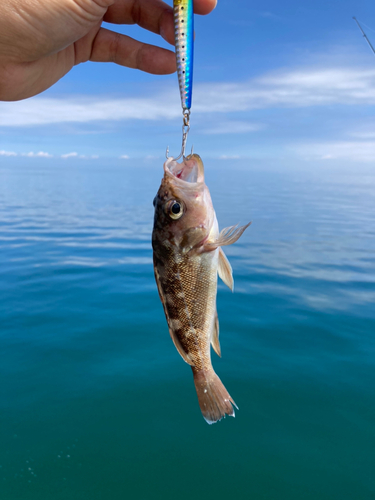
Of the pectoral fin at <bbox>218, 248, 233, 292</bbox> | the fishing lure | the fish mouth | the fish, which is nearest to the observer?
the fishing lure

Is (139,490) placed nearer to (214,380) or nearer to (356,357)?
(214,380)

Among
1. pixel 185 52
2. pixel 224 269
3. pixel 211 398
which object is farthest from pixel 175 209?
pixel 211 398

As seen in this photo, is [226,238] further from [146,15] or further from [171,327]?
[146,15]

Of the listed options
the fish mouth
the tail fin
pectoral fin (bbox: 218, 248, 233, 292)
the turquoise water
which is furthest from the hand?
the turquoise water

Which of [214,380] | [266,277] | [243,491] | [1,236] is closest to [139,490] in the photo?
[243,491]

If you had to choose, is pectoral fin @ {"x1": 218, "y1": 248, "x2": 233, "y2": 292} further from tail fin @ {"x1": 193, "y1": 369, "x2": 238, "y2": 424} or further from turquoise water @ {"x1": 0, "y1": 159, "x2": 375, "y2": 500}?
turquoise water @ {"x1": 0, "y1": 159, "x2": 375, "y2": 500}

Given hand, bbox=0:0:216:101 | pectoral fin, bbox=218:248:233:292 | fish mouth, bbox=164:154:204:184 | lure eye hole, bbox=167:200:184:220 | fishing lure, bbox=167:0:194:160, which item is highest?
hand, bbox=0:0:216:101
